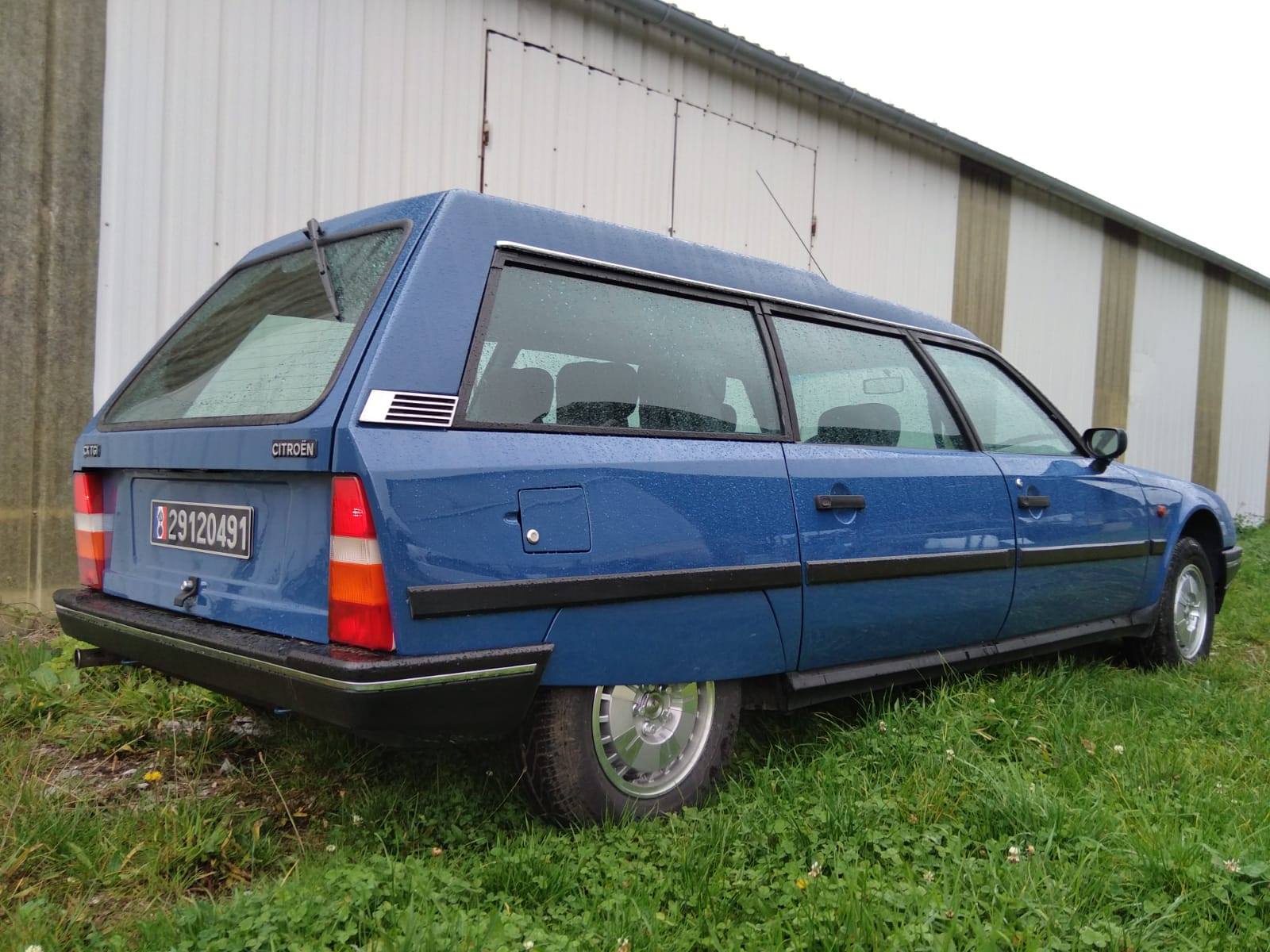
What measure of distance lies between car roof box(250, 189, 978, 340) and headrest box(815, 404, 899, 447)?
0.36m

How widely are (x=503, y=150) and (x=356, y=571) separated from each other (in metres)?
4.78

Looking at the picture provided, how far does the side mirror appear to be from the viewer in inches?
154

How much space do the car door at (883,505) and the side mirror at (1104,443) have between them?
785 mm

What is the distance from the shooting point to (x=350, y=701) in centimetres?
188

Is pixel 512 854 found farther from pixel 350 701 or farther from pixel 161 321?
pixel 161 321

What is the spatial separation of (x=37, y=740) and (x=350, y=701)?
1.79 metres

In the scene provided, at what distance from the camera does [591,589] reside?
221 centimetres

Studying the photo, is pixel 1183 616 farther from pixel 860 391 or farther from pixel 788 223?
pixel 788 223

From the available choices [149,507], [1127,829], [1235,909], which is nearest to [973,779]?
[1127,829]

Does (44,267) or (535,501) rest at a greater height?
(44,267)

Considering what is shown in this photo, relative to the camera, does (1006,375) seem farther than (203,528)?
Yes

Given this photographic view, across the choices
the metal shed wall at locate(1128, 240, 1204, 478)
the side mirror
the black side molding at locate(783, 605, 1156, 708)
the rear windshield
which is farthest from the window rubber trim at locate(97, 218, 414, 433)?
the metal shed wall at locate(1128, 240, 1204, 478)

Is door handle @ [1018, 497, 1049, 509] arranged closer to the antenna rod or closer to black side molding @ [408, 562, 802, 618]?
black side molding @ [408, 562, 802, 618]

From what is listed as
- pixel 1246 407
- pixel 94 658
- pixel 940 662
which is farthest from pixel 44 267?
pixel 1246 407
